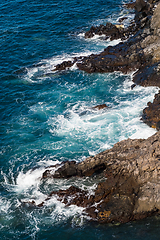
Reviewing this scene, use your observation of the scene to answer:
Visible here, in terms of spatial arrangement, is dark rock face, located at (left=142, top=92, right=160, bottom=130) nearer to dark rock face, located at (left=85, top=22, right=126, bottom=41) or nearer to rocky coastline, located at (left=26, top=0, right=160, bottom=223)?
rocky coastline, located at (left=26, top=0, right=160, bottom=223)

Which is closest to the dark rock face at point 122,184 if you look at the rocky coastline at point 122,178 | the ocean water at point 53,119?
the rocky coastline at point 122,178

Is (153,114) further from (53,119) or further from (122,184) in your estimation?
(53,119)

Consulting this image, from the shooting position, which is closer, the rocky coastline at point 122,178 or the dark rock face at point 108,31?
the rocky coastline at point 122,178

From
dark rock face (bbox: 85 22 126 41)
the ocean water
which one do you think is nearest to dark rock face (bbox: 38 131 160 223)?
the ocean water

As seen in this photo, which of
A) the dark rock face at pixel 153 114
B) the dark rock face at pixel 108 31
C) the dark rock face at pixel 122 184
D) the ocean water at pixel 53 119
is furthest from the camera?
the dark rock face at pixel 108 31

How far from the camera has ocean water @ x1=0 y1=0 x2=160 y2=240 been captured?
20.6 metres

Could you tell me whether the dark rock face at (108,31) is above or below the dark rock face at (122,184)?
above

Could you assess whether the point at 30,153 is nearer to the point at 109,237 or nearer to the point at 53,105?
the point at 53,105

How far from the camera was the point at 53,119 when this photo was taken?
3186 centimetres

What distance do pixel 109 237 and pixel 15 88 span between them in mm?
25274

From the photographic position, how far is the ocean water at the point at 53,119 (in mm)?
20578

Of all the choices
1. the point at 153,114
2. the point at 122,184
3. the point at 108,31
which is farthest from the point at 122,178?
the point at 108,31

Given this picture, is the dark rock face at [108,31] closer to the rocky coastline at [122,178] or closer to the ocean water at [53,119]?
the ocean water at [53,119]

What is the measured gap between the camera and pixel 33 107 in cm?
3431
